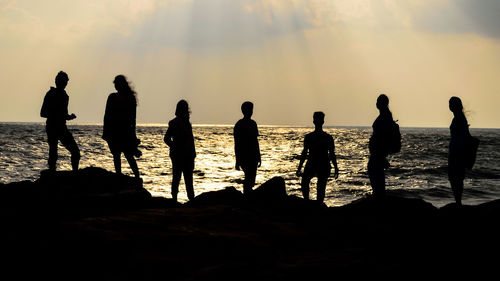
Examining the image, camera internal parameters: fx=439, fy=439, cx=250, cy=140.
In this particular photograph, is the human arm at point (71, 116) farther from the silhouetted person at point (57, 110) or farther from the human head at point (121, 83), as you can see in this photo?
the human head at point (121, 83)

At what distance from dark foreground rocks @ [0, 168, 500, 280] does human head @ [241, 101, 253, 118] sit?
91.3 inches

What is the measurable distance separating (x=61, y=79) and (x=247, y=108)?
4190 mm

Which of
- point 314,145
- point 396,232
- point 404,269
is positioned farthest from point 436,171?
point 404,269

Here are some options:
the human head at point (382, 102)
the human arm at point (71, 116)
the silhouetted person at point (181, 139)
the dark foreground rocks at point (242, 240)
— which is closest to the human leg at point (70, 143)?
the human arm at point (71, 116)

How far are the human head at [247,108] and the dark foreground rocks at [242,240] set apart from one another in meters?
2.32

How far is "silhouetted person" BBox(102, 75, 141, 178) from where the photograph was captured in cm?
962

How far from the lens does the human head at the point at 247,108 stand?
1002cm

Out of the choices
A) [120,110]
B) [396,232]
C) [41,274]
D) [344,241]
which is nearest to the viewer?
[41,274]

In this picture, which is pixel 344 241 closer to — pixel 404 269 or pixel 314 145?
pixel 404 269

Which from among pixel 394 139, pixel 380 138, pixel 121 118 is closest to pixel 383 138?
pixel 380 138

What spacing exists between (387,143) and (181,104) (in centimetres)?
452

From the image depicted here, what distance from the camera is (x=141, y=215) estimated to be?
694cm

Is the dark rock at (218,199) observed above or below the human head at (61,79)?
below

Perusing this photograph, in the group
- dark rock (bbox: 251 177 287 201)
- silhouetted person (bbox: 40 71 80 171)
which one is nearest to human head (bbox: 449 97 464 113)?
dark rock (bbox: 251 177 287 201)
